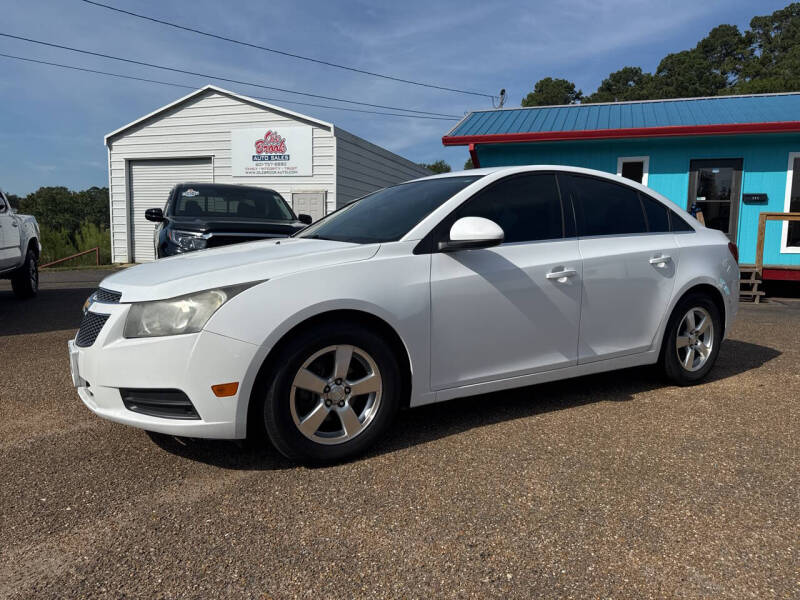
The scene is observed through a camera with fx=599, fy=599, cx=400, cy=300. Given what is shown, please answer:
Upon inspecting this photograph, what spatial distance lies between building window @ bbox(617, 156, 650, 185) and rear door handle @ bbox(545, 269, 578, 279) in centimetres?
833

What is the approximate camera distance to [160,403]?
2.71 metres

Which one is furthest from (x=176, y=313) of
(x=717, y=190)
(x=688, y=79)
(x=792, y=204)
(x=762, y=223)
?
(x=688, y=79)

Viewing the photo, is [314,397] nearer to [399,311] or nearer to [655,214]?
[399,311]

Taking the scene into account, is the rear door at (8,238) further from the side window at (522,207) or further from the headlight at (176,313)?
the side window at (522,207)

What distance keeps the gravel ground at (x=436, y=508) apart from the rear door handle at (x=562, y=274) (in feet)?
2.85

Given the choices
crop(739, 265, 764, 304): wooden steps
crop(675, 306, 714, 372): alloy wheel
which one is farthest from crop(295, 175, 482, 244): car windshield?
crop(739, 265, 764, 304): wooden steps

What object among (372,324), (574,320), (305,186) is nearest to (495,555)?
(372,324)

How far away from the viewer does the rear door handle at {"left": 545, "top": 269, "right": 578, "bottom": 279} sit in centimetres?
355

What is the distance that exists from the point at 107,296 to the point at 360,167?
15.1 m

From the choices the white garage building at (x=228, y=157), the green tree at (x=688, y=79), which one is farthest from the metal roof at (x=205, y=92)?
the green tree at (x=688, y=79)

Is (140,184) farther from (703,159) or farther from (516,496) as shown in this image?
(516,496)

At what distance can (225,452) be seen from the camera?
3.14 meters

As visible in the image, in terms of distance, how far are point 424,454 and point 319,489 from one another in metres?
0.63

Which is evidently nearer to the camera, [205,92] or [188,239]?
[188,239]
